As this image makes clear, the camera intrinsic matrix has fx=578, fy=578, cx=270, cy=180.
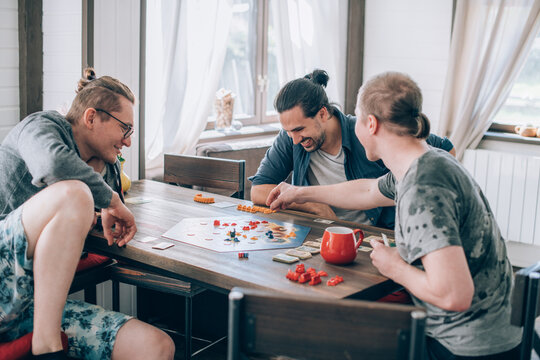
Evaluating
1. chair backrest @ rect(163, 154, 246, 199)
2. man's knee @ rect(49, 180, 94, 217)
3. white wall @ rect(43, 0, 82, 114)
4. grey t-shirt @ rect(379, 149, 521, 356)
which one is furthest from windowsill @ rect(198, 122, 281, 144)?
grey t-shirt @ rect(379, 149, 521, 356)

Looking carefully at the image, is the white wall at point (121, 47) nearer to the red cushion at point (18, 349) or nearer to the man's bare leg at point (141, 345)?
the man's bare leg at point (141, 345)

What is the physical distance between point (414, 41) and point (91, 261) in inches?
139

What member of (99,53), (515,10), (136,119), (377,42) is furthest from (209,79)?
(515,10)

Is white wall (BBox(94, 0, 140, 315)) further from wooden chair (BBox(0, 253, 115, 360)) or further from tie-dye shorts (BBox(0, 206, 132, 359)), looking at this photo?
tie-dye shorts (BBox(0, 206, 132, 359))

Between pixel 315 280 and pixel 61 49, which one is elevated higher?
pixel 61 49

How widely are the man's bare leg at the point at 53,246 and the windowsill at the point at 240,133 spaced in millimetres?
2445

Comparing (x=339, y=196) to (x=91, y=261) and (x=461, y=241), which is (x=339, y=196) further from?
(x=91, y=261)

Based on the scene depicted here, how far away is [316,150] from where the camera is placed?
264 centimetres

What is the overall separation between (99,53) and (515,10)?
2889 mm

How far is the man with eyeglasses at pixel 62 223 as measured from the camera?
61.3 inches

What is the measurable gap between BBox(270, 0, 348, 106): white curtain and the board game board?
2.60 m

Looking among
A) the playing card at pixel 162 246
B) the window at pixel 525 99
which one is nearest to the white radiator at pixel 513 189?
the window at pixel 525 99

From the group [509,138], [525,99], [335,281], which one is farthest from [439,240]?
[525,99]

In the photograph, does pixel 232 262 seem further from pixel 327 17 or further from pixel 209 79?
pixel 327 17
